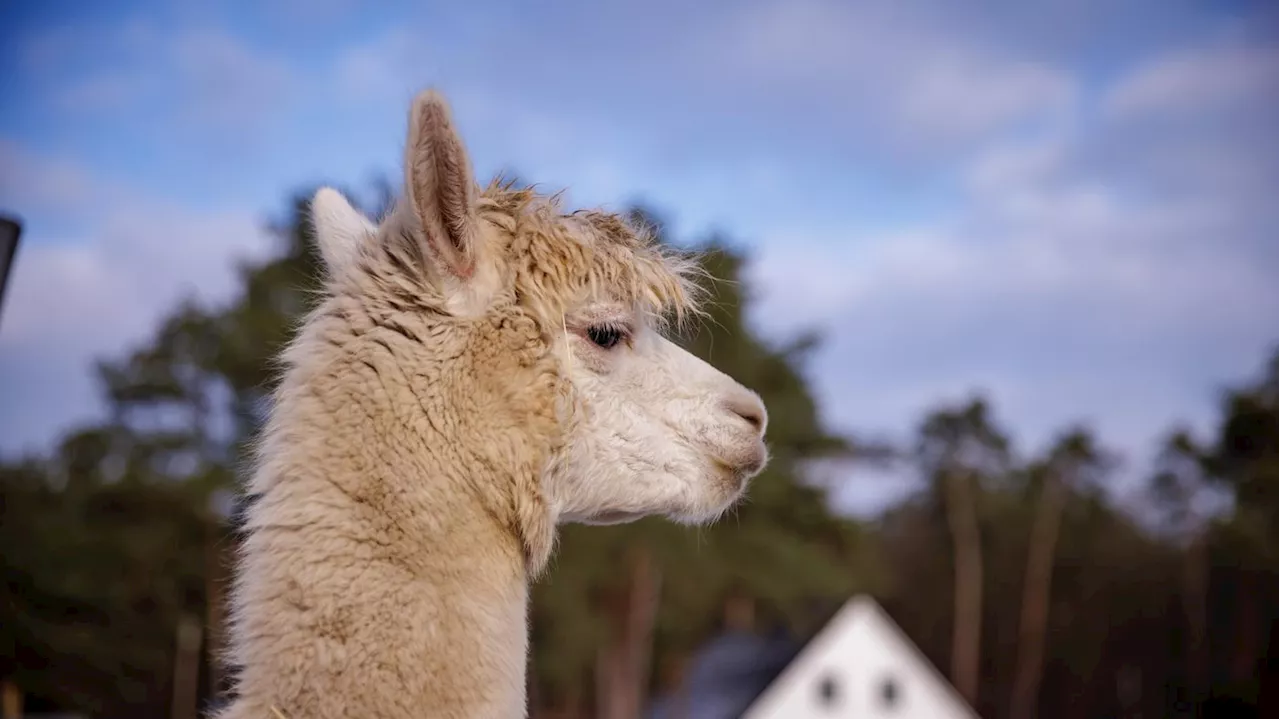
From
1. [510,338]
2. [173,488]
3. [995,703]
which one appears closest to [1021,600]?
[995,703]

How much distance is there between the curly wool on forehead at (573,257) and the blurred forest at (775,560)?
1416cm

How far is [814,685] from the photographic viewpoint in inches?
1341

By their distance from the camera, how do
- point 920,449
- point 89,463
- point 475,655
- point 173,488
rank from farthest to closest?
point 920,449 → point 89,463 → point 173,488 → point 475,655

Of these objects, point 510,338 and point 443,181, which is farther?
point 510,338

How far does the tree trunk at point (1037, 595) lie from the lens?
43.9 m

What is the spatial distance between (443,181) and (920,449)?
43.2 m

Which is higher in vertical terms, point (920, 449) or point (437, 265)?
point (920, 449)

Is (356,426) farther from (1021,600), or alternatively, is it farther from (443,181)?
(1021,600)

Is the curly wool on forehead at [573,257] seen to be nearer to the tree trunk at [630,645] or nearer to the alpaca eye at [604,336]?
the alpaca eye at [604,336]

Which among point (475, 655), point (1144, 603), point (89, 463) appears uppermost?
point (89, 463)

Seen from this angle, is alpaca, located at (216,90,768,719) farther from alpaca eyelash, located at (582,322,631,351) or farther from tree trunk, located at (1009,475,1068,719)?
tree trunk, located at (1009,475,1068,719)

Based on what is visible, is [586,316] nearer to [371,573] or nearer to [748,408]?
[748,408]

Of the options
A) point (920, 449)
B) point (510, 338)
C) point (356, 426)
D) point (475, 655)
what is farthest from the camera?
point (920, 449)

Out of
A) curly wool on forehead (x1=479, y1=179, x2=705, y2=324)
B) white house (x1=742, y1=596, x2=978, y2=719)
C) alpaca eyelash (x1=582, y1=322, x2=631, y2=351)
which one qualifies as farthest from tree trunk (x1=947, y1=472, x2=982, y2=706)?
alpaca eyelash (x1=582, y1=322, x2=631, y2=351)
